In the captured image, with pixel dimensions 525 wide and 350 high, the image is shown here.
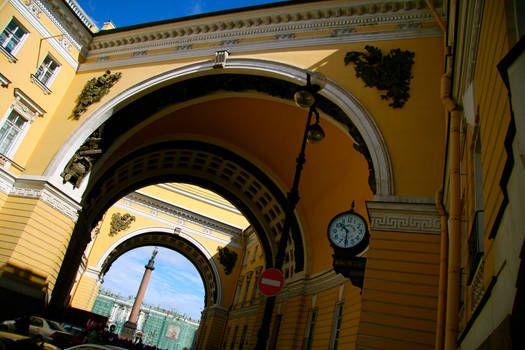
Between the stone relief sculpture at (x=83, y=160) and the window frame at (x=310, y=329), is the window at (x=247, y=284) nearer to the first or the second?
the window frame at (x=310, y=329)

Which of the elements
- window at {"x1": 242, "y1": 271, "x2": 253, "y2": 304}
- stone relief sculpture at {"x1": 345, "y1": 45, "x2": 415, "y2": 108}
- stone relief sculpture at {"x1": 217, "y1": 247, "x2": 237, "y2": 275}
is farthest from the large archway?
stone relief sculpture at {"x1": 217, "y1": 247, "x2": 237, "y2": 275}

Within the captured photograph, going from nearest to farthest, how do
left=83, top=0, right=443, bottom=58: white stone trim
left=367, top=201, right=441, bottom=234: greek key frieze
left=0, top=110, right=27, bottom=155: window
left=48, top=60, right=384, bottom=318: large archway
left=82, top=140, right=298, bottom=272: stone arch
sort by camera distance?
left=367, top=201, right=441, bottom=234: greek key frieze
left=83, top=0, right=443, bottom=58: white stone trim
left=48, top=60, right=384, bottom=318: large archway
left=0, top=110, right=27, bottom=155: window
left=82, top=140, right=298, bottom=272: stone arch

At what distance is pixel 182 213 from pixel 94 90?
21.0 metres

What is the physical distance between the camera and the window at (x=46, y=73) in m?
17.1

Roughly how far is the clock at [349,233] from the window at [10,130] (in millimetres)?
12842

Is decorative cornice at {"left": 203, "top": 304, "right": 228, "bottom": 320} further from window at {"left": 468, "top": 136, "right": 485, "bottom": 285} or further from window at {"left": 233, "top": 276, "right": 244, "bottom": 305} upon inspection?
window at {"left": 468, "top": 136, "right": 485, "bottom": 285}

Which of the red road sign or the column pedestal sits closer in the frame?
the red road sign

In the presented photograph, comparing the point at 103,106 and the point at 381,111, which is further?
the point at 103,106

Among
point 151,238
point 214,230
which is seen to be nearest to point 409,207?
point 214,230

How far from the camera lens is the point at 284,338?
60.3 feet

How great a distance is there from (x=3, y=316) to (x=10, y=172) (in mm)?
5302

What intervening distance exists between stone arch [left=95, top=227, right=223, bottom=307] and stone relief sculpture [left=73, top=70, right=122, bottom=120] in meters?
19.7

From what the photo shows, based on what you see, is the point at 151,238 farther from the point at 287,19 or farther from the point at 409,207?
the point at 409,207

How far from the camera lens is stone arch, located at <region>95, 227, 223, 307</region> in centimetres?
3522
